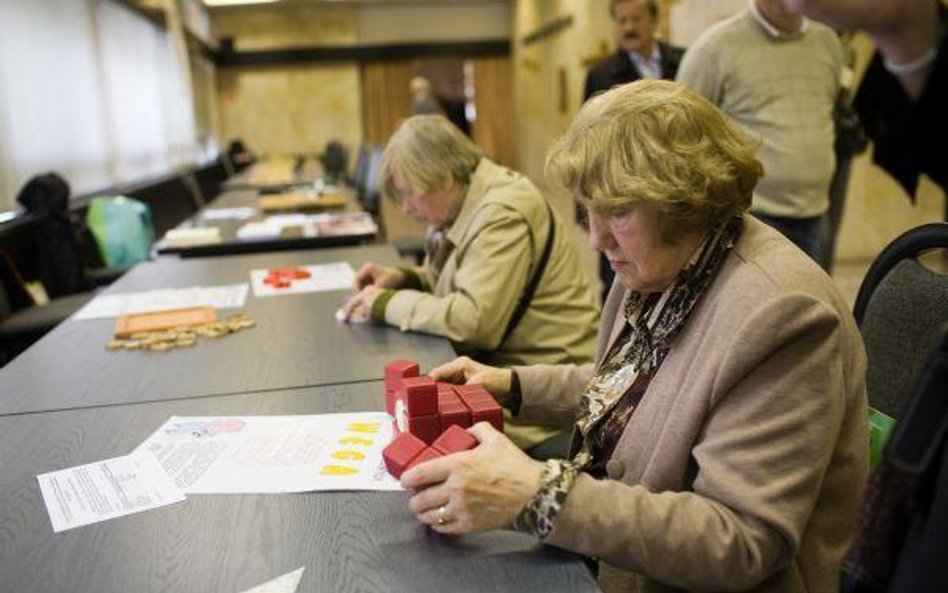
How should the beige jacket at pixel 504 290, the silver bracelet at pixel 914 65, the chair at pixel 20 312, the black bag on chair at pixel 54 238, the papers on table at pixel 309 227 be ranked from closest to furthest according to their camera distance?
the silver bracelet at pixel 914 65 → the beige jacket at pixel 504 290 → the chair at pixel 20 312 → the papers on table at pixel 309 227 → the black bag on chair at pixel 54 238

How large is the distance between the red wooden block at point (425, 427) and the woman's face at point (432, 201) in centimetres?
106

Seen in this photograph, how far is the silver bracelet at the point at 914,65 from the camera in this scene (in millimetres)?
656

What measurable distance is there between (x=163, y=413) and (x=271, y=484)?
44 centimetres

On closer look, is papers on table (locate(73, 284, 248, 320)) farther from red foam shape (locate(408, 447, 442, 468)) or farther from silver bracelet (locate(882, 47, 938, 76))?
silver bracelet (locate(882, 47, 938, 76))

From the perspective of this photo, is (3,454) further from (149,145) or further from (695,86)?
(149,145)

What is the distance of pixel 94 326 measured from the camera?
7.11ft

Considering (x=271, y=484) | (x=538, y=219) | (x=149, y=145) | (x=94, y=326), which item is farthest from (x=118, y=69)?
(x=271, y=484)

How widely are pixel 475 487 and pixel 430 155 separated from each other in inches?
50.9

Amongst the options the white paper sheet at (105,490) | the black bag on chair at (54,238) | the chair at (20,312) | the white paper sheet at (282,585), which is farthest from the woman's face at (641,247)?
the black bag on chair at (54,238)

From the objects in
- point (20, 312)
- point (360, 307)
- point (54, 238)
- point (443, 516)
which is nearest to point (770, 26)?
point (360, 307)

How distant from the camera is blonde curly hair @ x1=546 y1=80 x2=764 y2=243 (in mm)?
1007

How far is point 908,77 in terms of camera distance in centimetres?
67

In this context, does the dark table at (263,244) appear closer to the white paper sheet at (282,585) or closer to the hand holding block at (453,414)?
the hand holding block at (453,414)

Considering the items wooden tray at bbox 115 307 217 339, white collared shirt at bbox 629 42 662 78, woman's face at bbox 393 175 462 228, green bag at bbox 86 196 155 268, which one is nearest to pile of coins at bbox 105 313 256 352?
wooden tray at bbox 115 307 217 339
